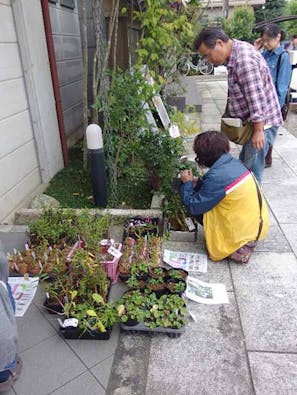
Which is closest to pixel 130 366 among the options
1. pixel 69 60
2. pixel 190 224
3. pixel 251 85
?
pixel 190 224

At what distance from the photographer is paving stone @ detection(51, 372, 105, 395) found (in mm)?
1963

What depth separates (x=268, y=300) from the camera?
2.62 metres

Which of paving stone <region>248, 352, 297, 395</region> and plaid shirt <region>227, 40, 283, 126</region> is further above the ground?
plaid shirt <region>227, 40, 283, 126</region>

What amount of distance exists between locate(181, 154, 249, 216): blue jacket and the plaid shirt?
2.32 ft

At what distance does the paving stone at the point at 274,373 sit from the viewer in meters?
1.96

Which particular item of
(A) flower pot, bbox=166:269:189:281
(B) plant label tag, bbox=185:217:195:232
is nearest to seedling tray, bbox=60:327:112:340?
(A) flower pot, bbox=166:269:189:281

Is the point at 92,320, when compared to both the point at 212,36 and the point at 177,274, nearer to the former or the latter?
the point at 177,274

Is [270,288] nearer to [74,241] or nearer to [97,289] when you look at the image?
[97,289]

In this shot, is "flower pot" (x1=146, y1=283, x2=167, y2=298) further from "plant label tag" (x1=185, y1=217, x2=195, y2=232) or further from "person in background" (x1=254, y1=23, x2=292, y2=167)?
"person in background" (x1=254, y1=23, x2=292, y2=167)

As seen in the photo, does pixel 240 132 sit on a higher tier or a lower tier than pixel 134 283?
higher

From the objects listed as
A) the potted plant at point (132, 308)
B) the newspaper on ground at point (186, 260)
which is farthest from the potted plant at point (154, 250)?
the potted plant at point (132, 308)

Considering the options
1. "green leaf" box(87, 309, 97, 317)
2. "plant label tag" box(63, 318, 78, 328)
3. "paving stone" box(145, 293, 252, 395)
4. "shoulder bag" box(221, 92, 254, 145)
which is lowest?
"paving stone" box(145, 293, 252, 395)

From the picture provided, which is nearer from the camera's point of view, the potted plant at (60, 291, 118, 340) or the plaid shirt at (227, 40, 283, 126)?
the potted plant at (60, 291, 118, 340)

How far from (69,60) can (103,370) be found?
5.77 meters
